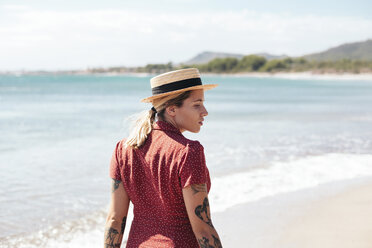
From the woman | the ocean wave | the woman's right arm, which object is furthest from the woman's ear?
the ocean wave

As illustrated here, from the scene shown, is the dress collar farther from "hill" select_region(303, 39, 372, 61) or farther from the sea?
"hill" select_region(303, 39, 372, 61)

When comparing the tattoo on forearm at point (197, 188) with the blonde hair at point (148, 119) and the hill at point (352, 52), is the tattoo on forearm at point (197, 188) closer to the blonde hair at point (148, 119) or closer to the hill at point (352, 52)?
the blonde hair at point (148, 119)

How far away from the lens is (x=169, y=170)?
1690 millimetres

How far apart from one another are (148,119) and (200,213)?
436 millimetres

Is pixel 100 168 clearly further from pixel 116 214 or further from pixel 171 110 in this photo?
pixel 171 110

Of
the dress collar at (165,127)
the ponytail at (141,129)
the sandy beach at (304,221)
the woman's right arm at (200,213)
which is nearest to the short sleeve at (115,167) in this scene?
the ponytail at (141,129)

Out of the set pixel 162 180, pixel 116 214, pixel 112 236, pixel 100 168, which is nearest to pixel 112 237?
pixel 112 236

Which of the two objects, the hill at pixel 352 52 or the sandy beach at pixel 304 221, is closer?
the sandy beach at pixel 304 221

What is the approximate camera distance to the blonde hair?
1773mm

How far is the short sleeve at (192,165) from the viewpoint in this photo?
5.31 ft

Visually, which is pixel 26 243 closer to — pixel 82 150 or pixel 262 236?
pixel 262 236

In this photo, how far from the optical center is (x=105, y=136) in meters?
12.9

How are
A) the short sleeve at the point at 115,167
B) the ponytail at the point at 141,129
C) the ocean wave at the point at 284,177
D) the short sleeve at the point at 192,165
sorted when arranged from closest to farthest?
1. the short sleeve at the point at 192,165
2. the ponytail at the point at 141,129
3. the short sleeve at the point at 115,167
4. the ocean wave at the point at 284,177

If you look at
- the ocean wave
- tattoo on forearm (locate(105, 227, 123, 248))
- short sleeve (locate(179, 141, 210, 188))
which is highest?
short sleeve (locate(179, 141, 210, 188))
